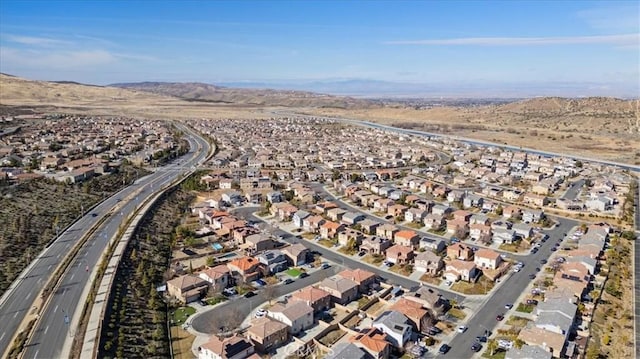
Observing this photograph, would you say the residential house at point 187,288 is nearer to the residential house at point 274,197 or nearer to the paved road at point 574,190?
the residential house at point 274,197

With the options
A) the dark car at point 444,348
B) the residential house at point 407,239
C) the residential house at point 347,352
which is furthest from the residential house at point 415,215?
the residential house at point 347,352

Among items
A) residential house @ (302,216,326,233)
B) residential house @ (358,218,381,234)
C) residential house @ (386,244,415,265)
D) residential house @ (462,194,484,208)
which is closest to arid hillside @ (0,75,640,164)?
residential house @ (462,194,484,208)

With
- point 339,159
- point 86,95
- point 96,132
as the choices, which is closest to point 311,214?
point 339,159

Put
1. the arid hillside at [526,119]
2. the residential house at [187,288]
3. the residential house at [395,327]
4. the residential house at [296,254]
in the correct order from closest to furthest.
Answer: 1. the residential house at [395,327]
2. the residential house at [187,288]
3. the residential house at [296,254]
4. the arid hillside at [526,119]

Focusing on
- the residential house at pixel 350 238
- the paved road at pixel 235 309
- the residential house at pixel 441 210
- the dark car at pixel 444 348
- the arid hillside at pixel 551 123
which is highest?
the arid hillside at pixel 551 123

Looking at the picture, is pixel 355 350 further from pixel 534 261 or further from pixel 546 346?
pixel 534 261

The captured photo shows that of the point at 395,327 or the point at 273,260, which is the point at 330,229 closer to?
the point at 273,260

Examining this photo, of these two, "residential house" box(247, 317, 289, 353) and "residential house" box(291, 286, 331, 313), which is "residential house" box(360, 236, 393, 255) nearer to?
"residential house" box(291, 286, 331, 313)
